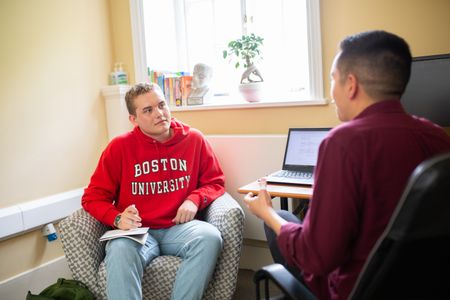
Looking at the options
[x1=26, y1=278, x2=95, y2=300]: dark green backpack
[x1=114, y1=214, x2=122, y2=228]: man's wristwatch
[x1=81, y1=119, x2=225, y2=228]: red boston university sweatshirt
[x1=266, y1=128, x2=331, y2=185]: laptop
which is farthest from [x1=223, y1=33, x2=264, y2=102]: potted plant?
[x1=26, y1=278, x2=95, y2=300]: dark green backpack

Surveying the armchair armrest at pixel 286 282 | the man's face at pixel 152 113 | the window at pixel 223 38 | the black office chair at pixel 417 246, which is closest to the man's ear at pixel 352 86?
the black office chair at pixel 417 246

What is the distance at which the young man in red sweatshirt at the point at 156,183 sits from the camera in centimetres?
181

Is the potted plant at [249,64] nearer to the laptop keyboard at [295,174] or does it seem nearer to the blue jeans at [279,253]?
the laptop keyboard at [295,174]

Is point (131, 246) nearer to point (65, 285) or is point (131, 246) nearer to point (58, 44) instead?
point (65, 285)

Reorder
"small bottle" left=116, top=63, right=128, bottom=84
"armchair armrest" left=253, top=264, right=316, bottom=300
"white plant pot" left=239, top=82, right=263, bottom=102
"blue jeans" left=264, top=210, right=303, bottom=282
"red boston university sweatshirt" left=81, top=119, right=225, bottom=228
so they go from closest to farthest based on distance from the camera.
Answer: "armchair armrest" left=253, top=264, right=316, bottom=300
"blue jeans" left=264, top=210, right=303, bottom=282
"red boston university sweatshirt" left=81, top=119, right=225, bottom=228
"white plant pot" left=239, top=82, right=263, bottom=102
"small bottle" left=116, top=63, right=128, bottom=84

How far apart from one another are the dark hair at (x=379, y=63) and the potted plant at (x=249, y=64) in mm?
1556

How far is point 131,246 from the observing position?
5.47 ft

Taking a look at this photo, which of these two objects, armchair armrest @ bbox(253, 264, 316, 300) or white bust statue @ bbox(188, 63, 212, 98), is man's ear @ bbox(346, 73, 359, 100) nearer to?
armchair armrest @ bbox(253, 264, 316, 300)

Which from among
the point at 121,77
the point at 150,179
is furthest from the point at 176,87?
the point at 150,179

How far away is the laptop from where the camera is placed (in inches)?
78.6

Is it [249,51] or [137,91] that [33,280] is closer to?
[137,91]

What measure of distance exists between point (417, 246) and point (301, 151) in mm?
1365

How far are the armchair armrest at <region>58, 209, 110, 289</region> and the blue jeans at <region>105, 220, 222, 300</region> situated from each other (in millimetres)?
134

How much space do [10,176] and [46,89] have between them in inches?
23.0
